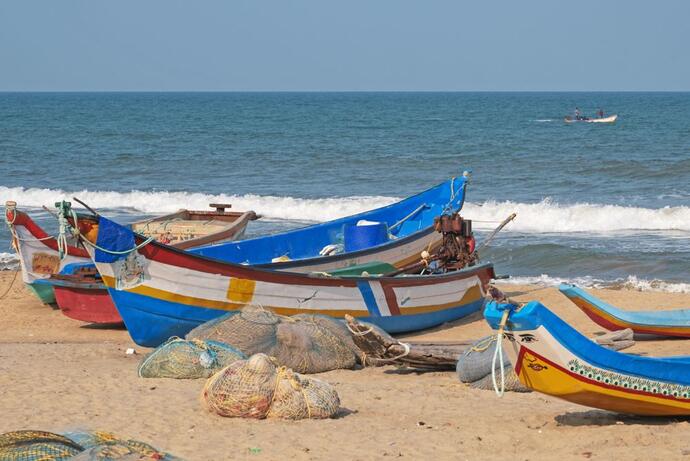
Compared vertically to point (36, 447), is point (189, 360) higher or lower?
lower

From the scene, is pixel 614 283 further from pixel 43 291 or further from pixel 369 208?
pixel 369 208

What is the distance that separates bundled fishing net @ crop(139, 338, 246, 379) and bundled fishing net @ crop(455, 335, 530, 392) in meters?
2.08

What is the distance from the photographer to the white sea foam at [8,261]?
17938 millimetres

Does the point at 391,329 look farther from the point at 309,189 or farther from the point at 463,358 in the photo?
the point at 309,189

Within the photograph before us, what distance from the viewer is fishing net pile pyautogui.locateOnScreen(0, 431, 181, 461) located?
5250 mm

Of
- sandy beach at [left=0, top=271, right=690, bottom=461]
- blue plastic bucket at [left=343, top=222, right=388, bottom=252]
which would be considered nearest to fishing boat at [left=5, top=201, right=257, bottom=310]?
sandy beach at [left=0, top=271, right=690, bottom=461]

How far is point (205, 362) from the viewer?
31.8 ft

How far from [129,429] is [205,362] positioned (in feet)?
6.05

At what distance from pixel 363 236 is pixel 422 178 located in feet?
59.8

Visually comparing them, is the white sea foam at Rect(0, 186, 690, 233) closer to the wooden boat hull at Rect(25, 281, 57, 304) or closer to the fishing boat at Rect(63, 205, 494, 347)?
the fishing boat at Rect(63, 205, 494, 347)

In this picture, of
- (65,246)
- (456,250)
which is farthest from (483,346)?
(65,246)

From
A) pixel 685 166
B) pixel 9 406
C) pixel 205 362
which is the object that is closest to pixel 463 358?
pixel 205 362

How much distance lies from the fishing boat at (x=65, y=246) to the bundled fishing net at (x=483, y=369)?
4.53 metres

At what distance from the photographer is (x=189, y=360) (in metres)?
9.68
